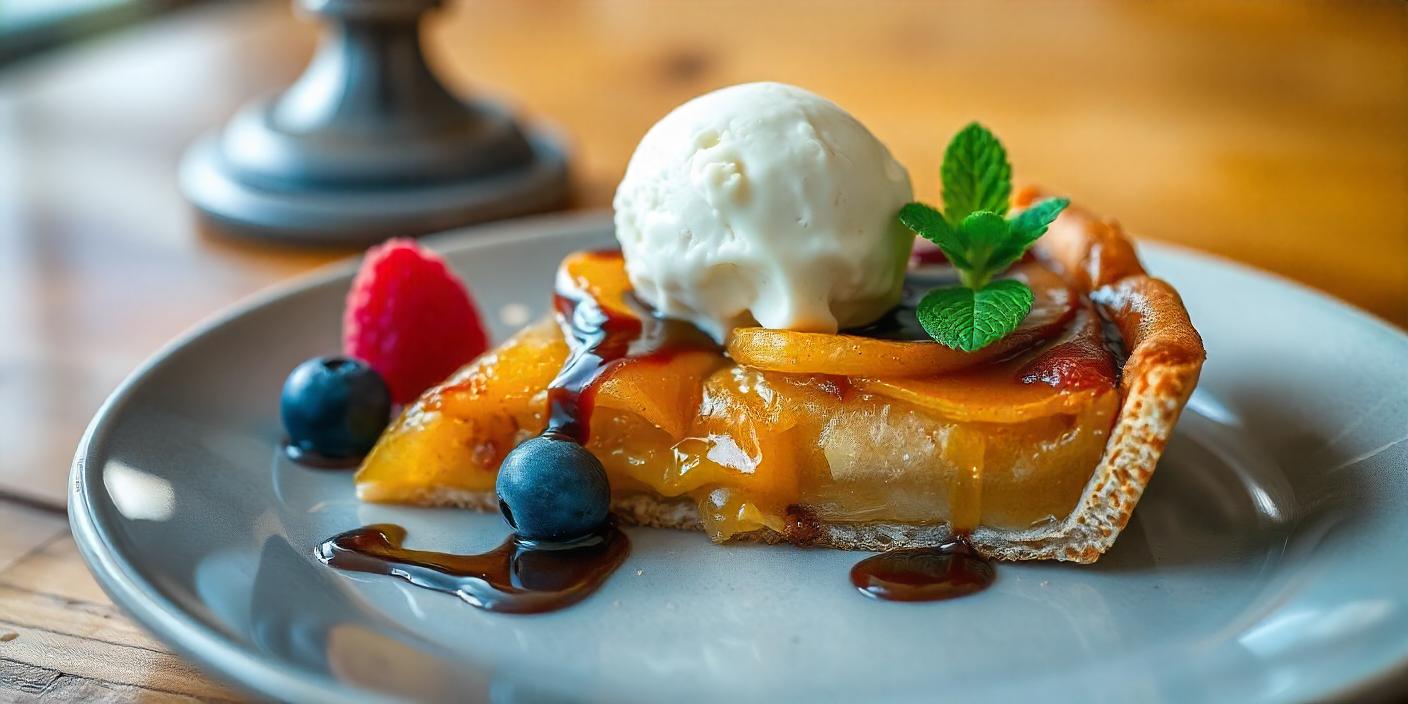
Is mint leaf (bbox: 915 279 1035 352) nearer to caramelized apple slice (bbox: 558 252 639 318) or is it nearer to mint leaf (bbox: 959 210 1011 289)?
mint leaf (bbox: 959 210 1011 289)

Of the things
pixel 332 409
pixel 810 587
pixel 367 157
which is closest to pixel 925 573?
pixel 810 587

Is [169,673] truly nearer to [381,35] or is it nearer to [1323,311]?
[1323,311]

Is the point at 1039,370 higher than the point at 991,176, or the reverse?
the point at 991,176

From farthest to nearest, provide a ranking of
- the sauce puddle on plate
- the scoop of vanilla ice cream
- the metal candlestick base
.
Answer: the metal candlestick base
the scoop of vanilla ice cream
the sauce puddle on plate

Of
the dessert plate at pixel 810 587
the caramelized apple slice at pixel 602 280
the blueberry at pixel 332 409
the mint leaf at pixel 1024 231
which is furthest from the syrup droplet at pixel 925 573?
the blueberry at pixel 332 409

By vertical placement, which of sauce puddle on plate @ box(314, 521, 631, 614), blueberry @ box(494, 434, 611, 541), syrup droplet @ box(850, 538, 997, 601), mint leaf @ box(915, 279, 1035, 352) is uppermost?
mint leaf @ box(915, 279, 1035, 352)

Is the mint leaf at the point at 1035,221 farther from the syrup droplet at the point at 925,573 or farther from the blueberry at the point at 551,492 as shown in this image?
the blueberry at the point at 551,492

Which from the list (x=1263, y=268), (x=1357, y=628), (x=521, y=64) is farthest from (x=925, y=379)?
(x=521, y=64)

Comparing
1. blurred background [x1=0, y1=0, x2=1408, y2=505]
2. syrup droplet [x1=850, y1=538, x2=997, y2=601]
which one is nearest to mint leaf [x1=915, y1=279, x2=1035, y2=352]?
syrup droplet [x1=850, y1=538, x2=997, y2=601]
